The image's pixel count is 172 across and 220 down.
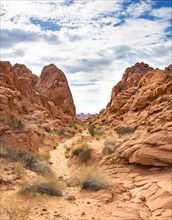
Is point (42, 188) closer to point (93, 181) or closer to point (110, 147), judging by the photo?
point (93, 181)

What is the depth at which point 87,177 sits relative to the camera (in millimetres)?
11109

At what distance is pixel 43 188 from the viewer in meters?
9.84

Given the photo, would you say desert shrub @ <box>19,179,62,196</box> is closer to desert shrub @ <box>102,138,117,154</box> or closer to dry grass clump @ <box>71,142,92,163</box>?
dry grass clump @ <box>71,142,92,163</box>

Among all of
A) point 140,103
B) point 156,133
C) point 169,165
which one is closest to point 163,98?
point 140,103

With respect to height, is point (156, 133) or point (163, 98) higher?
point (163, 98)

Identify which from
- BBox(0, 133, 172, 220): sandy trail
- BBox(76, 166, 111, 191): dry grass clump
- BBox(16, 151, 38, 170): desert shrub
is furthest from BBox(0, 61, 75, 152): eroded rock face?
BBox(0, 133, 172, 220): sandy trail

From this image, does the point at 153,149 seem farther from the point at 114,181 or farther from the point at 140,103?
the point at 140,103

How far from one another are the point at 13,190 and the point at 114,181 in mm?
4298

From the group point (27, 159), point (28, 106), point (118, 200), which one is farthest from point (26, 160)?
point (28, 106)

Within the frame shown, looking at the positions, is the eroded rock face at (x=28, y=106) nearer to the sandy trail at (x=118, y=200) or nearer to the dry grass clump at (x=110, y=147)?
the dry grass clump at (x=110, y=147)

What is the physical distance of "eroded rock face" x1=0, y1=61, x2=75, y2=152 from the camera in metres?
18.9

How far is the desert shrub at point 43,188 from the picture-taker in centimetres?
941

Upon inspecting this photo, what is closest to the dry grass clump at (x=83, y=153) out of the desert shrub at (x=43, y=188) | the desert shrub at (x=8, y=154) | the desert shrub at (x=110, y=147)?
the desert shrub at (x=110, y=147)

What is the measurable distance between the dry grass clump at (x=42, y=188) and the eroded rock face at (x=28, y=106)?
6.77 metres
